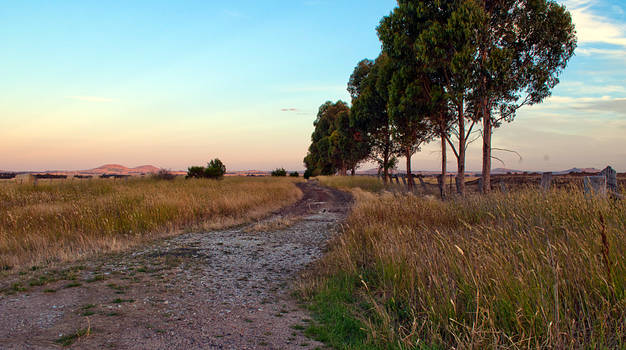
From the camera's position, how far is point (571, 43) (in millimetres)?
13586

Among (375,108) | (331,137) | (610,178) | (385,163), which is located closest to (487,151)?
(610,178)

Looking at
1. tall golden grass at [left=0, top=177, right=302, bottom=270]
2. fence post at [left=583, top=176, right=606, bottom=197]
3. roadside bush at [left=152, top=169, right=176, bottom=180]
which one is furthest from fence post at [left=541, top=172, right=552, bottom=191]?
roadside bush at [left=152, top=169, right=176, bottom=180]

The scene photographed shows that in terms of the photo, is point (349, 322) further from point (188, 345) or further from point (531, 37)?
point (531, 37)

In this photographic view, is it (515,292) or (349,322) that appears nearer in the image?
(515,292)

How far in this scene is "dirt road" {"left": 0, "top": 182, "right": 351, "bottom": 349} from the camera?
324 centimetres

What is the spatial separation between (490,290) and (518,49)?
46.6 feet

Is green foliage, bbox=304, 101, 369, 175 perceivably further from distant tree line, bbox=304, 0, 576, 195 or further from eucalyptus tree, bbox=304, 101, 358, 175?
distant tree line, bbox=304, 0, 576, 195

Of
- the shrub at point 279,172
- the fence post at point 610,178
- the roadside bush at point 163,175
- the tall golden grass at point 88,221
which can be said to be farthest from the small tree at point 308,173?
the fence post at point 610,178

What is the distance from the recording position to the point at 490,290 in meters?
3.17

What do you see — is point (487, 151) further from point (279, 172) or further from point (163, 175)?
point (279, 172)

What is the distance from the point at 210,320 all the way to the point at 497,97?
14633 millimetres

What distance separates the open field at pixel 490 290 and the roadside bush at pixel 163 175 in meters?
24.9

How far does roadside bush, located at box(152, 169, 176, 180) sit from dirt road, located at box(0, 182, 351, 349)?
22.1 metres

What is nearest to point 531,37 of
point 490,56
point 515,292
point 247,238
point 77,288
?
point 490,56
